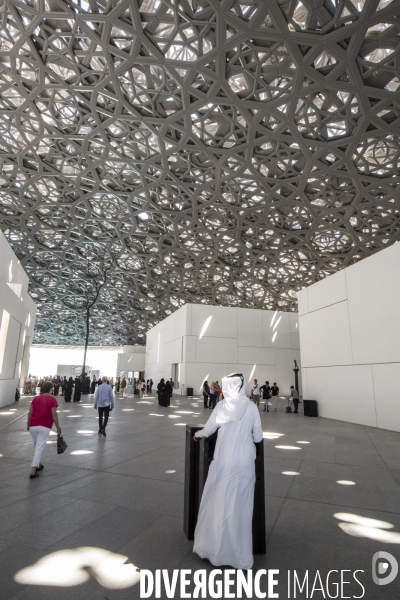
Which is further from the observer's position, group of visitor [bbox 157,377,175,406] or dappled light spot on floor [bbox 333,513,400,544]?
group of visitor [bbox 157,377,175,406]

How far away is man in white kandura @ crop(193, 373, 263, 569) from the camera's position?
2.63m

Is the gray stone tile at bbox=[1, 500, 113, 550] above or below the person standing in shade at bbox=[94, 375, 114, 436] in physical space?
below

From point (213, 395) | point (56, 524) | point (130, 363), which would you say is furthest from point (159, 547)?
point (130, 363)

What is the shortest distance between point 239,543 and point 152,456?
4.35 metres

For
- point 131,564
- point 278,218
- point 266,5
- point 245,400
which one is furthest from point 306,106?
point 131,564

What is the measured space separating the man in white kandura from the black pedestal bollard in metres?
0.23

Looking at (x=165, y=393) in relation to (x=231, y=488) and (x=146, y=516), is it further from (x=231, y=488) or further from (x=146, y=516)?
(x=231, y=488)

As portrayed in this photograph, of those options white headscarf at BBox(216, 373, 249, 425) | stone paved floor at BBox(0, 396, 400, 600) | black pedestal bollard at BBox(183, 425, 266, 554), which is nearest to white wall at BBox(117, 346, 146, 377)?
stone paved floor at BBox(0, 396, 400, 600)

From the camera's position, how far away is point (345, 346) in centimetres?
1286

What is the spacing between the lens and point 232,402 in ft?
9.93

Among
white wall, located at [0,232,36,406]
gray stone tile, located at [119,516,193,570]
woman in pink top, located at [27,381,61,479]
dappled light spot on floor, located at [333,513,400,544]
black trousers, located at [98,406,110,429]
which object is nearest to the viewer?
gray stone tile, located at [119,516,193,570]

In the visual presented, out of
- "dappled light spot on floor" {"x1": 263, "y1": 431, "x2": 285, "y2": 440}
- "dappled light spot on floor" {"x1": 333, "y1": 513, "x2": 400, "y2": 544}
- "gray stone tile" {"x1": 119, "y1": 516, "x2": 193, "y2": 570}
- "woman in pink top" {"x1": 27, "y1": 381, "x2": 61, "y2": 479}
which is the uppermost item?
"woman in pink top" {"x1": 27, "y1": 381, "x2": 61, "y2": 479}

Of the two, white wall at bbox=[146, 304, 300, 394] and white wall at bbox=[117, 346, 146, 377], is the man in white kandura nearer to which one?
white wall at bbox=[146, 304, 300, 394]

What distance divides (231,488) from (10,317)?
1532cm
